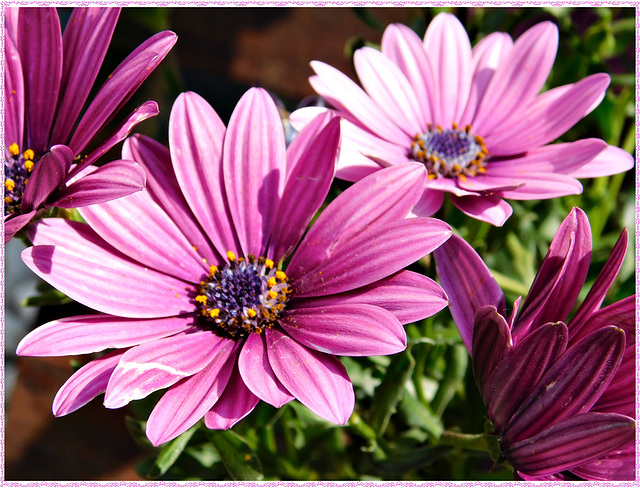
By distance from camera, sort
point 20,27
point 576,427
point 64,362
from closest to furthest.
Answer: point 576,427 < point 20,27 < point 64,362

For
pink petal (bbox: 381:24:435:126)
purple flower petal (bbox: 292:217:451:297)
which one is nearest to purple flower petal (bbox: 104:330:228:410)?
purple flower petal (bbox: 292:217:451:297)

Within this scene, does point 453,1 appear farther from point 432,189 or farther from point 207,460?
point 207,460

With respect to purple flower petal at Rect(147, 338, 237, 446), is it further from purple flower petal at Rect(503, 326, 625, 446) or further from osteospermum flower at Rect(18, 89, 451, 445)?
purple flower petal at Rect(503, 326, 625, 446)

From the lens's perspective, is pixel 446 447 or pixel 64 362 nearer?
pixel 446 447

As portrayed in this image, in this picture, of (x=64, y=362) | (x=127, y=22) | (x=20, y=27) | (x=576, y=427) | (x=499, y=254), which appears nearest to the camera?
(x=576, y=427)

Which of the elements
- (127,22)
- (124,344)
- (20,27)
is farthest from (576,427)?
(127,22)

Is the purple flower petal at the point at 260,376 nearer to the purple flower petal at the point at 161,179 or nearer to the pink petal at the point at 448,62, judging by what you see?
the purple flower petal at the point at 161,179
